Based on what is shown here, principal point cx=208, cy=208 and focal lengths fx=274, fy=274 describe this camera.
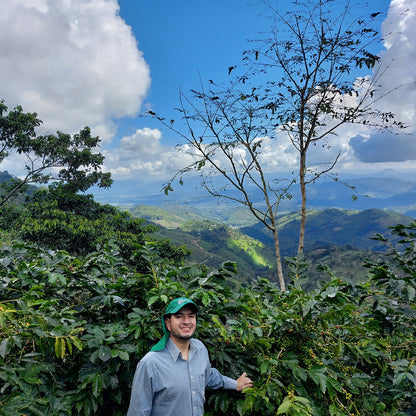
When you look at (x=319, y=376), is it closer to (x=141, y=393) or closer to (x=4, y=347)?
(x=141, y=393)

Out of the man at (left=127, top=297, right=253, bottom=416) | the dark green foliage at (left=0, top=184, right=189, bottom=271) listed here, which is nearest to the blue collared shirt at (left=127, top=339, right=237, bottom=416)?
→ the man at (left=127, top=297, right=253, bottom=416)

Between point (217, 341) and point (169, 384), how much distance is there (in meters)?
0.82

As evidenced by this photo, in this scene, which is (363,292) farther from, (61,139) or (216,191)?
(61,139)

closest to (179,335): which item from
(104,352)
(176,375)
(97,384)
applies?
(176,375)

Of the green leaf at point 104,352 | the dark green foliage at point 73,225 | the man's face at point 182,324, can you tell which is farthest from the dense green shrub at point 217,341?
the dark green foliage at point 73,225

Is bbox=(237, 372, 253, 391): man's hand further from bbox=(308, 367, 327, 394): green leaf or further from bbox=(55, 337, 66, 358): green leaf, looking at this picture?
bbox=(55, 337, 66, 358): green leaf

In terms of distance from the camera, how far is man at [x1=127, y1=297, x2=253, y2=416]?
2.11 m

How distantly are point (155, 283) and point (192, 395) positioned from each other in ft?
3.58

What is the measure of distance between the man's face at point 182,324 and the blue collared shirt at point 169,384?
0.13 m

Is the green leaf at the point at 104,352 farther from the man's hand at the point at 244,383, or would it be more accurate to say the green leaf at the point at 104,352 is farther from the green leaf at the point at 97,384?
the man's hand at the point at 244,383

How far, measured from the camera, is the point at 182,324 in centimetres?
229

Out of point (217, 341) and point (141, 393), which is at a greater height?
point (217, 341)

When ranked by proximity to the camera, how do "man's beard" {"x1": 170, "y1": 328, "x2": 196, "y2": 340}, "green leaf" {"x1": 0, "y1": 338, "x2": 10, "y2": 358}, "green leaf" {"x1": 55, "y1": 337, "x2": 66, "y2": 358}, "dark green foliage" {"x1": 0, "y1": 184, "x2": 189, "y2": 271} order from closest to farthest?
"green leaf" {"x1": 0, "y1": 338, "x2": 10, "y2": 358} < "green leaf" {"x1": 55, "y1": 337, "x2": 66, "y2": 358} < "man's beard" {"x1": 170, "y1": 328, "x2": 196, "y2": 340} < "dark green foliage" {"x1": 0, "y1": 184, "x2": 189, "y2": 271}

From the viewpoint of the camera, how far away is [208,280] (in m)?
2.91
